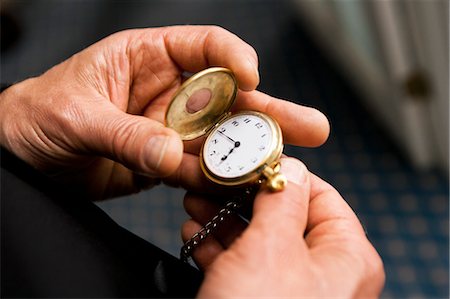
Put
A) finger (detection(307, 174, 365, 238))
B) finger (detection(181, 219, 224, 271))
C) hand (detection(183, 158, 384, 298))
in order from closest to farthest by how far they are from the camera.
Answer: hand (detection(183, 158, 384, 298)) < finger (detection(307, 174, 365, 238)) < finger (detection(181, 219, 224, 271))

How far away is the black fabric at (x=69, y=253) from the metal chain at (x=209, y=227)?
81 mm

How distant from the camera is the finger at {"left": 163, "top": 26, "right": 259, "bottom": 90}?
782mm

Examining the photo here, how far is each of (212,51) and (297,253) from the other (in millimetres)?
361

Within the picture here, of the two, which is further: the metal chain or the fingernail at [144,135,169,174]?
the metal chain

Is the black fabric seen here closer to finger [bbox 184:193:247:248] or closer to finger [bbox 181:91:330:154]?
finger [bbox 184:193:247:248]

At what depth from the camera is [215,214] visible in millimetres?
827

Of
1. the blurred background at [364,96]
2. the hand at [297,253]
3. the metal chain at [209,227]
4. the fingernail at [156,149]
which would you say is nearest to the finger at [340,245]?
the hand at [297,253]

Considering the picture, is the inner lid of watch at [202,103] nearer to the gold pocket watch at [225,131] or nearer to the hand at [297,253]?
the gold pocket watch at [225,131]

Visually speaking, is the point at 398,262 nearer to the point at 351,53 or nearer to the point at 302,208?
the point at 351,53

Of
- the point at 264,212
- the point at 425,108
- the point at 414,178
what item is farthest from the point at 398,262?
the point at 264,212

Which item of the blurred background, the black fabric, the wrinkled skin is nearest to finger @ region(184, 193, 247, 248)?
the wrinkled skin

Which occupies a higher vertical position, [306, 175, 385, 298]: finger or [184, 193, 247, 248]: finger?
[306, 175, 385, 298]: finger

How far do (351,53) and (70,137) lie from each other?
4.04 feet

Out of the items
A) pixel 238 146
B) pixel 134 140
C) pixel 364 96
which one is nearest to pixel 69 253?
pixel 134 140
